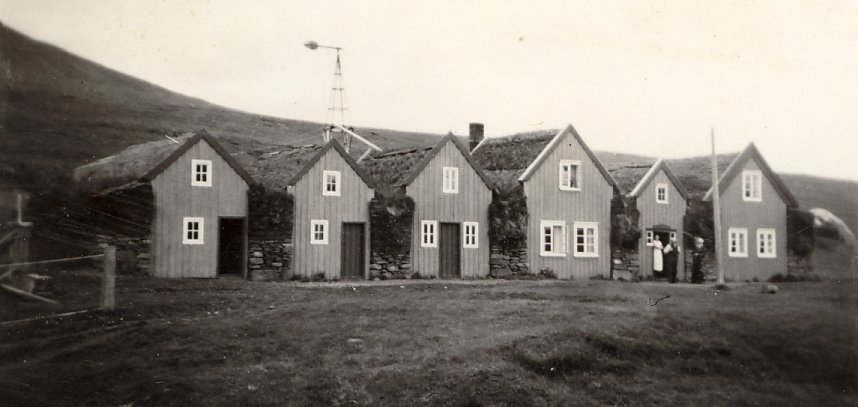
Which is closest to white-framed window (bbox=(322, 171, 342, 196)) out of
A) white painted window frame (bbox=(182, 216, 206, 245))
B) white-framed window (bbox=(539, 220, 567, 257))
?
white-framed window (bbox=(539, 220, 567, 257))

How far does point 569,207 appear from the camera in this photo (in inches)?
572

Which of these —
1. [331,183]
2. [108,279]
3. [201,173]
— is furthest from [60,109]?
[331,183]

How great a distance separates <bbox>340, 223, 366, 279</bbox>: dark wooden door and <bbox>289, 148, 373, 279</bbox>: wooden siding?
0.10 meters

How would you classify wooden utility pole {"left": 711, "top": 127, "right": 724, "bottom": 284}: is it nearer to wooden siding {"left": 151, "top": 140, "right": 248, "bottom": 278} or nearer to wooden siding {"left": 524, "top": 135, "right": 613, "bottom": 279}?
wooden siding {"left": 524, "top": 135, "right": 613, "bottom": 279}

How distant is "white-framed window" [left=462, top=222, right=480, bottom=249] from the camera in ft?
Answer: 49.4

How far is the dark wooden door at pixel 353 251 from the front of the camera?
560 inches

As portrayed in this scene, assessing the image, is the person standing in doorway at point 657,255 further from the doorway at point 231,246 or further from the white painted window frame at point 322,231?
the doorway at point 231,246

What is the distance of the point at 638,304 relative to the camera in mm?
10445

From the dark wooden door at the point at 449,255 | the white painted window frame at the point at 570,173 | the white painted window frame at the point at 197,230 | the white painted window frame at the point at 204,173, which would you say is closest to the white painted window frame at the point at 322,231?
the dark wooden door at the point at 449,255

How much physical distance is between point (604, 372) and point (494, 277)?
573 centimetres

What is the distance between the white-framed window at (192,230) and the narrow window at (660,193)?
313 inches

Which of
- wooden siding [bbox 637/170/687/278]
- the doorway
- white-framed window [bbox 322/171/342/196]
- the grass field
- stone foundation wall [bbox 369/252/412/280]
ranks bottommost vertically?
the grass field

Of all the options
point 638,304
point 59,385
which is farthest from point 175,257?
point 638,304

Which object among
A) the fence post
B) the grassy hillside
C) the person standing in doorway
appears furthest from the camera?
the person standing in doorway
